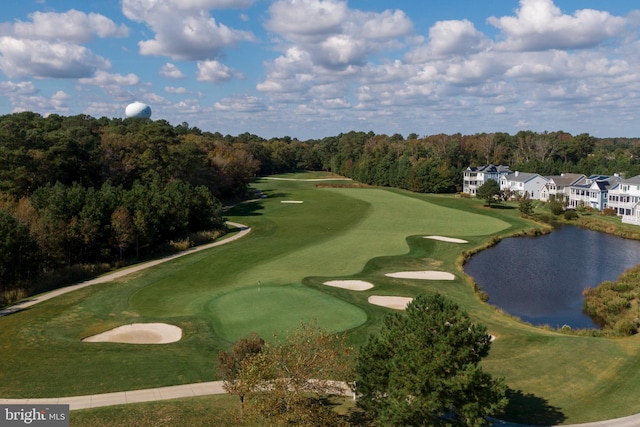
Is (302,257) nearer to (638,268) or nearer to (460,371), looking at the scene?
(638,268)

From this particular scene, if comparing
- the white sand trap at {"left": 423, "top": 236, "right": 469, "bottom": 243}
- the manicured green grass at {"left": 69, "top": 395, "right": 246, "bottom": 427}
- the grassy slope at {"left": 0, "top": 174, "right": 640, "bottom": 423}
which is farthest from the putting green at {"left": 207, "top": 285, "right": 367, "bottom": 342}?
the white sand trap at {"left": 423, "top": 236, "right": 469, "bottom": 243}

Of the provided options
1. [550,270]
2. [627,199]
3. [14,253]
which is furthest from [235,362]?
[627,199]

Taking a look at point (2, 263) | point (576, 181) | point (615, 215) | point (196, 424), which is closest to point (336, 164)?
point (576, 181)

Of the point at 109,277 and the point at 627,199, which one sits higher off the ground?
the point at 627,199

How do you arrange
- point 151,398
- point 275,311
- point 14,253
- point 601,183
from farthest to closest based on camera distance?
point 601,183
point 14,253
point 275,311
point 151,398

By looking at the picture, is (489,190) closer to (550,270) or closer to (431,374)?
(550,270)

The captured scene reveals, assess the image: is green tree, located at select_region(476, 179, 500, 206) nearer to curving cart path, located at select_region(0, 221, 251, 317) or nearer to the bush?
the bush
